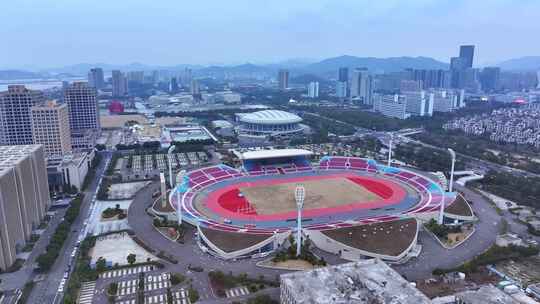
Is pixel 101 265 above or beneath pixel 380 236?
beneath

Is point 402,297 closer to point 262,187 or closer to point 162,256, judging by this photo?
point 162,256

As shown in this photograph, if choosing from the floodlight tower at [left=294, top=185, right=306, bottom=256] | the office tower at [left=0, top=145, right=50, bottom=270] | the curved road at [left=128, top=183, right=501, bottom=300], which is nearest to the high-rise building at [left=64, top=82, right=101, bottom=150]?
the office tower at [left=0, top=145, right=50, bottom=270]

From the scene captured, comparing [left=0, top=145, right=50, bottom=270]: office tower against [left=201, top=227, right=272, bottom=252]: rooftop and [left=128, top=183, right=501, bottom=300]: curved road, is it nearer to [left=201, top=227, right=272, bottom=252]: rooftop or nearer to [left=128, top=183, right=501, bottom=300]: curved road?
[left=128, top=183, right=501, bottom=300]: curved road

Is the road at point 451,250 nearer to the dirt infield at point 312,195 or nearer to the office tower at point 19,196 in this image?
the dirt infield at point 312,195

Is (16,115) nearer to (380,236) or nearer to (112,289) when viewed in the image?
(112,289)

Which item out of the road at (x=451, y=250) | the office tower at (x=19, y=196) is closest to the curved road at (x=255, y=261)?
the road at (x=451, y=250)

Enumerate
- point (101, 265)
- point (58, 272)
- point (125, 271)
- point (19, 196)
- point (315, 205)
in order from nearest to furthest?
point (58, 272), point (125, 271), point (101, 265), point (19, 196), point (315, 205)

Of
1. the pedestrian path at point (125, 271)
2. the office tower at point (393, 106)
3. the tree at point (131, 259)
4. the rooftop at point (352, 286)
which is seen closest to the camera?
the rooftop at point (352, 286)

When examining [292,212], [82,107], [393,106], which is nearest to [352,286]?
[292,212]
